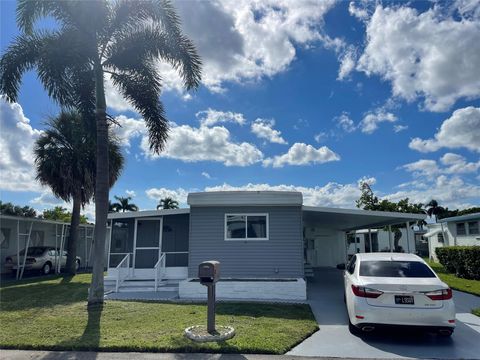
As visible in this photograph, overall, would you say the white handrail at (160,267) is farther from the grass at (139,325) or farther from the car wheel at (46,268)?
the car wheel at (46,268)

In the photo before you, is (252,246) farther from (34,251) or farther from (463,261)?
(34,251)

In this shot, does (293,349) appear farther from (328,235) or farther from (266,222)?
(328,235)

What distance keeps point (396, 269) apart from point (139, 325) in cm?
529

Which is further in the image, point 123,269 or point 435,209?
point 435,209

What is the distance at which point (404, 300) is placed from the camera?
6262mm

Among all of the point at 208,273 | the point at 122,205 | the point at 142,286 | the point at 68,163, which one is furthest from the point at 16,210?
the point at 208,273

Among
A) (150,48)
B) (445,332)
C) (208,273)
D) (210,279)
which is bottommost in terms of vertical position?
(445,332)

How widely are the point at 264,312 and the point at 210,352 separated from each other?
3236 millimetres

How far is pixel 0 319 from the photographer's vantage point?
8633 mm

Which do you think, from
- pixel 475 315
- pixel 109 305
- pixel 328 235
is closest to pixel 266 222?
pixel 109 305

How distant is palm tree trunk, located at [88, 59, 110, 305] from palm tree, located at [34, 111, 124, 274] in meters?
8.29

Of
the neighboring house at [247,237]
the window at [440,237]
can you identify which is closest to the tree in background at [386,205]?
the window at [440,237]

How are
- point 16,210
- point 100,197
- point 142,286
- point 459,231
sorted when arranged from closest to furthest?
point 100,197 → point 142,286 → point 459,231 → point 16,210

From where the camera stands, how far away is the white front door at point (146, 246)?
1437 cm
